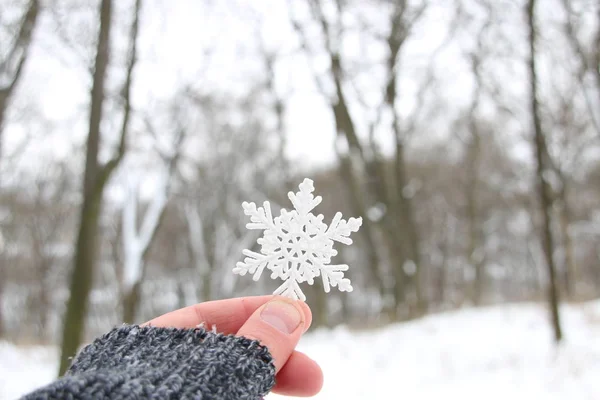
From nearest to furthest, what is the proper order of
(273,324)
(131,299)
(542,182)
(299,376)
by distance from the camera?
(273,324) → (299,376) → (542,182) → (131,299)

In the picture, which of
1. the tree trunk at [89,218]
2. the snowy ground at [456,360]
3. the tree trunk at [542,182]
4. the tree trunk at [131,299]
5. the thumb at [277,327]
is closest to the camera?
the thumb at [277,327]

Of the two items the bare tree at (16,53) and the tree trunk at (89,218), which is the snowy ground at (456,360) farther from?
the bare tree at (16,53)

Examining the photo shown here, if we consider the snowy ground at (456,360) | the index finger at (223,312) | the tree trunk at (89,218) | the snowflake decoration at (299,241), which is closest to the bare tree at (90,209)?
the tree trunk at (89,218)

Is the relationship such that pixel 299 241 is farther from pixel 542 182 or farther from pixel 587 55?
pixel 587 55

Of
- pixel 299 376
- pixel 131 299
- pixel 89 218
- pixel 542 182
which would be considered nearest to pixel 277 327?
pixel 299 376

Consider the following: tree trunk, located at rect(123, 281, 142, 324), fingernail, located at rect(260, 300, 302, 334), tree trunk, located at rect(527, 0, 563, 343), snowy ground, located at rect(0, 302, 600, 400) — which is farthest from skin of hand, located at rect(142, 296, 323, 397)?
tree trunk, located at rect(123, 281, 142, 324)
